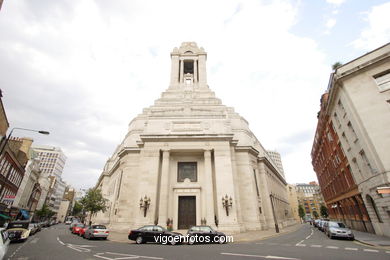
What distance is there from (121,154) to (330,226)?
29810 mm

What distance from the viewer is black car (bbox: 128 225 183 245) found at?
1445 cm

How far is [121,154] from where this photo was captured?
32844 millimetres

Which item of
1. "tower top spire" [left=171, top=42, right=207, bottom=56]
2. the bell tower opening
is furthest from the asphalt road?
"tower top spire" [left=171, top=42, right=207, bottom=56]

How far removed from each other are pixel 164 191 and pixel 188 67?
36.4 metres

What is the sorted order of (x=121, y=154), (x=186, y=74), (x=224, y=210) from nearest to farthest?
(x=224, y=210) → (x=121, y=154) → (x=186, y=74)

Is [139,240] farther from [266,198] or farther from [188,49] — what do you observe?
[188,49]

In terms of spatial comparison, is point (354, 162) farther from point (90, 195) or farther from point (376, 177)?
point (90, 195)

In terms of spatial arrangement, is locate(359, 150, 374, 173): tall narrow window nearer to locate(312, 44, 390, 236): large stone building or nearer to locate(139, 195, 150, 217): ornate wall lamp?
locate(312, 44, 390, 236): large stone building

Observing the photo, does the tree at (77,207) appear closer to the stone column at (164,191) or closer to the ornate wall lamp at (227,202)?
the stone column at (164,191)

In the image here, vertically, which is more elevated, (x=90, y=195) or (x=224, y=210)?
(x=90, y=195)

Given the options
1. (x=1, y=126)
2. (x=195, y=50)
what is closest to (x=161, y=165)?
(x=1, y=126)

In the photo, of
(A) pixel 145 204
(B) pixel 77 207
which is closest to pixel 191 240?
(A) pixel 145 204

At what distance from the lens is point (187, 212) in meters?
25.1

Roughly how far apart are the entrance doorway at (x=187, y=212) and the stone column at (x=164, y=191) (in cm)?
242
